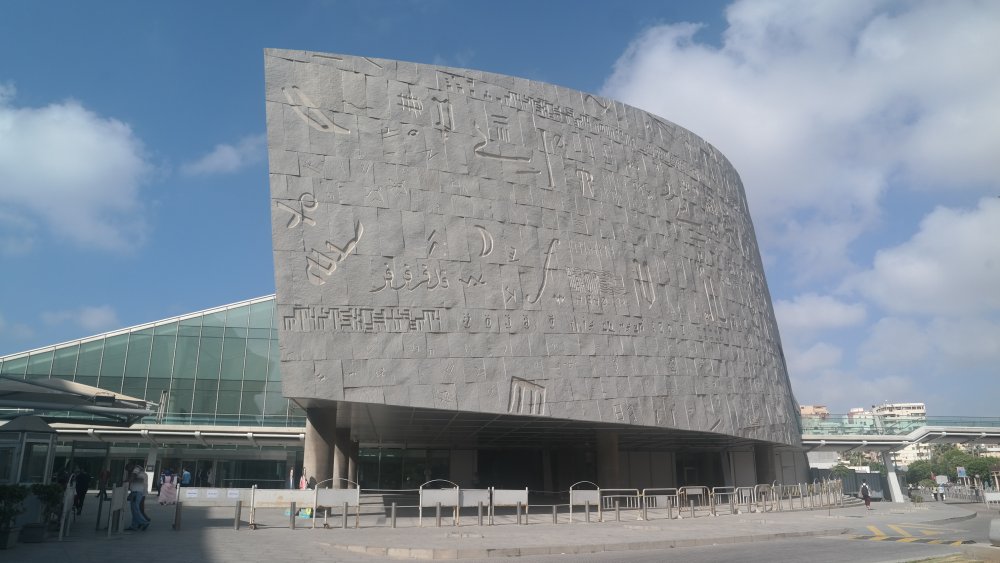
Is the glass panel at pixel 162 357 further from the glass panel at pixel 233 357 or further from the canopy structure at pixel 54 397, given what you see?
the canopy structure at pixel 54 397

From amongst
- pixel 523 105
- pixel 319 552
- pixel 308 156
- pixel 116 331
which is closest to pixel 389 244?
→ pixel 308 156

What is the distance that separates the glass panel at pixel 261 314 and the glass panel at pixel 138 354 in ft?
15.0

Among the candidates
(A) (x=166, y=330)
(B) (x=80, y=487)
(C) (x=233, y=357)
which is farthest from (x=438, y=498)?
(A) (x=166, y=330)

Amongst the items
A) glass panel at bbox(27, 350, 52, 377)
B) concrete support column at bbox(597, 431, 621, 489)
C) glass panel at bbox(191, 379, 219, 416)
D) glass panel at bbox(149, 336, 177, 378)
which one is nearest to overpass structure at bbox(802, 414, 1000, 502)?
concrete support column at bbox(597, 431, 621, 489)

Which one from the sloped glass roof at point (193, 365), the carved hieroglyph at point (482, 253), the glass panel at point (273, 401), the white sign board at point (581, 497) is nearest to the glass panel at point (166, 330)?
the sloped glass roof at point (193, 365)

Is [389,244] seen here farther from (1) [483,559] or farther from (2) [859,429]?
(2) [859,429]

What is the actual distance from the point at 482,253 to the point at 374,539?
8.86 m

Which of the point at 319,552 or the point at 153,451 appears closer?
the point at 319,552

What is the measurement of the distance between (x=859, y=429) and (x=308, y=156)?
32750 millimetres

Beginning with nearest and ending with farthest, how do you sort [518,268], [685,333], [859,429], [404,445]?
[518,268], [685,333], [404,445], [859,429]

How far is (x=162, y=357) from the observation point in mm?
32219

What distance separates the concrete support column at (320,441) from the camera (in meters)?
19.4

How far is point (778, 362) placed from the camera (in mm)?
31531

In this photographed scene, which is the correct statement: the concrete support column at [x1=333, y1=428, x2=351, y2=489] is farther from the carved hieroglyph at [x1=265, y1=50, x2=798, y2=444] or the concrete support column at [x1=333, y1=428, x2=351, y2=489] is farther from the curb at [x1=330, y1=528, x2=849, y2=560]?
the curb at [x1=330, y1=528, x2=849, y2=560]
